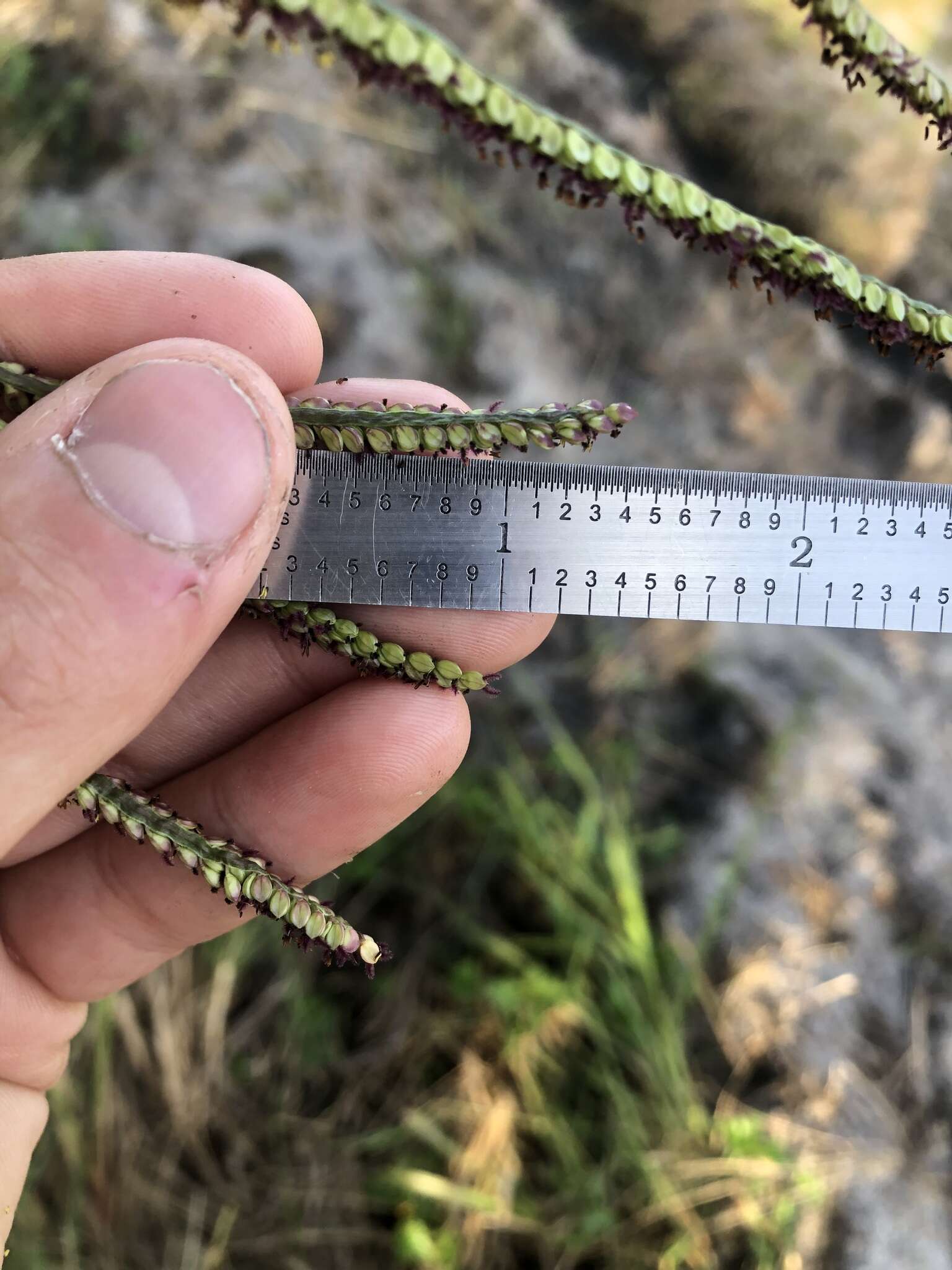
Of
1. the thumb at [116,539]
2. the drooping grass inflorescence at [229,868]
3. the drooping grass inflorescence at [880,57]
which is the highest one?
the drooping grass inflorescence at [880,57]

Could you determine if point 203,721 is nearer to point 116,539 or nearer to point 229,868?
point 229,868

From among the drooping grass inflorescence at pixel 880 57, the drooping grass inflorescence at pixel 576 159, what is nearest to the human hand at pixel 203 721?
the drooping grass inflorescence at pixel 576 159

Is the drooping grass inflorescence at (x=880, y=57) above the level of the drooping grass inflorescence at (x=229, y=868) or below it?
above

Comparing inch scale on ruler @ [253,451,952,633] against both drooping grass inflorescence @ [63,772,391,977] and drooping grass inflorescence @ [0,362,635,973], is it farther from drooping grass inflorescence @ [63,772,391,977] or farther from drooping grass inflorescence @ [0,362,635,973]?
drooping grass inflorescence @ [63,772,391,977]

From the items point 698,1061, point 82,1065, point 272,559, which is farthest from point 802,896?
point 82,1065

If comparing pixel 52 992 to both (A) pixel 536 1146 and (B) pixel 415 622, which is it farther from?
(A) pixel 536 1146

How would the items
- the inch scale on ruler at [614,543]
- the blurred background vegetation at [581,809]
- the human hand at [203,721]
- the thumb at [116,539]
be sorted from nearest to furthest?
the thumb at [116,539] → the human hand at [203,721] → the inch scale on ruler at [614,543] → the blurred background vegetation at [581,809]

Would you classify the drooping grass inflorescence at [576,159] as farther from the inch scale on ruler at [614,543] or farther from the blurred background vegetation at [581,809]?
the blurred background vegetation at [581,809]
